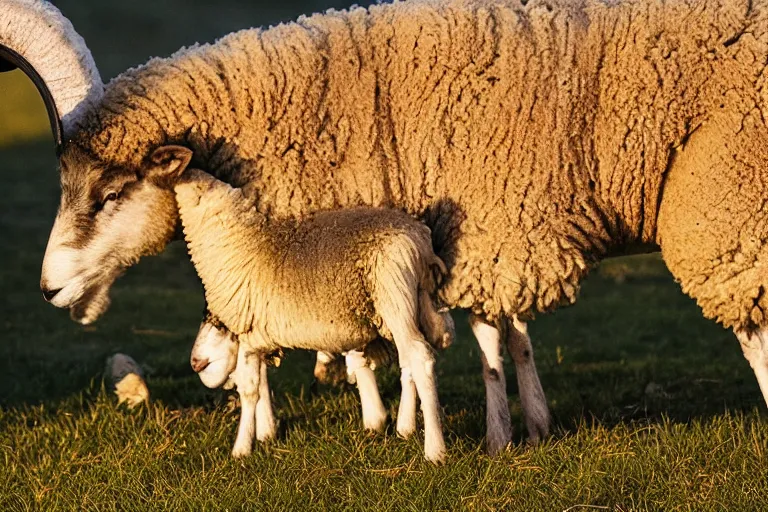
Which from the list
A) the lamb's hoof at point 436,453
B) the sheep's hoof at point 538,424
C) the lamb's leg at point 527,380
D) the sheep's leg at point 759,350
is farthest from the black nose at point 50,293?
the sheep's leg at point 759,350

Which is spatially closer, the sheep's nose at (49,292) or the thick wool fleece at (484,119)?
the thick wool fleece at (484,119)

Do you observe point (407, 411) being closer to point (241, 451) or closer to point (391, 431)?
point (391, 431)

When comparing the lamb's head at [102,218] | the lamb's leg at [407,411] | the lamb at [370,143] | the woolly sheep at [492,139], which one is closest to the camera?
the woolly sheep at [492,139]

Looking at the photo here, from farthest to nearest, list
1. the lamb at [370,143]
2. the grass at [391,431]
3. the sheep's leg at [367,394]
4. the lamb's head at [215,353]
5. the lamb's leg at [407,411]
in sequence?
the sheep's leg at [367,394] → the lamb's head at [215,353] → the lamb's leg at [407,411] → the lamb at [370,143] → the grass at [391,431]

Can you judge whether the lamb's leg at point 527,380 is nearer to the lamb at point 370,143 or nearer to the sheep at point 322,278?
the lamb at point 370,143

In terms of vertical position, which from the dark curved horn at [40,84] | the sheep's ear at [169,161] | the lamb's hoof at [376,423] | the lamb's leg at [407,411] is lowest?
the lamb's hoof at [376,423]

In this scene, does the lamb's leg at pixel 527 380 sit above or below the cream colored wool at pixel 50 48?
below

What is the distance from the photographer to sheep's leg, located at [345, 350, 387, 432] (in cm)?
625

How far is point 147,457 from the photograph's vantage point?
5.88 m

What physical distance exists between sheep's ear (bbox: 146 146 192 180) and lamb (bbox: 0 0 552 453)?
0.23 feet

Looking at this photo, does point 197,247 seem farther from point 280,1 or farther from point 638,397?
point 280,1

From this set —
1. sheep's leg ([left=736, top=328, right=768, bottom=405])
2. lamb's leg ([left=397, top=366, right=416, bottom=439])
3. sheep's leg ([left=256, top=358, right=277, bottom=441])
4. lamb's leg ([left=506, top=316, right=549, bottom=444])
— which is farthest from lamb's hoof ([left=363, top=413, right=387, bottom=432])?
sheep's leg ([left=736, top=328, right=768, bottom=405])

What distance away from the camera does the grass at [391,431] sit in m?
5.07

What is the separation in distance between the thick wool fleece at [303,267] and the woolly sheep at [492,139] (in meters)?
0.14
